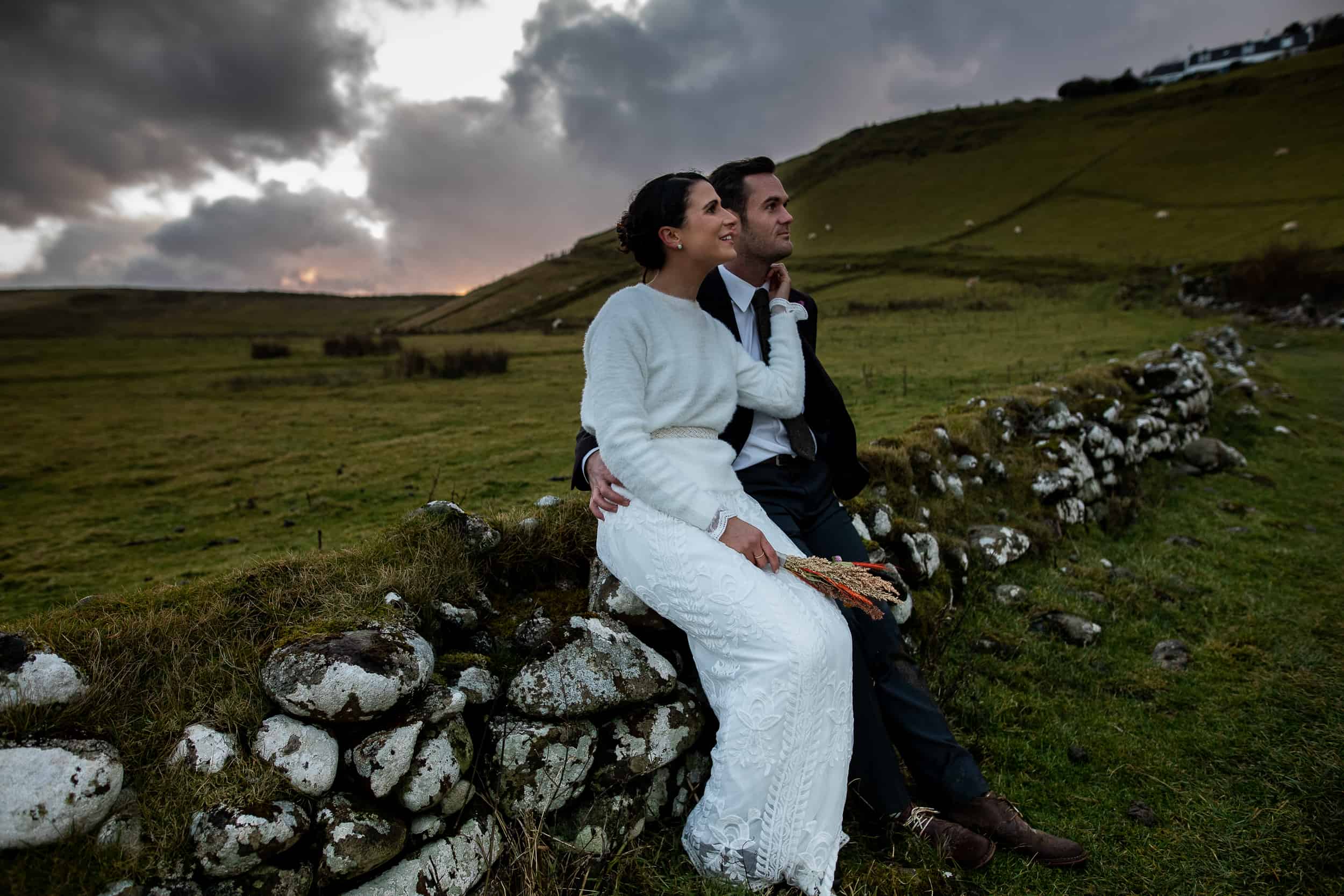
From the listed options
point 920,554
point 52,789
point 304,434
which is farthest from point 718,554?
point 304,434

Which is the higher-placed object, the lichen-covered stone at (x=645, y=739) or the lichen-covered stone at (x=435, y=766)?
the lichen-covered stone at (x=435, y=766)

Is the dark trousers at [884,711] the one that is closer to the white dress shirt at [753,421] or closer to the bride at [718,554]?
the white dress shirt at [753,421]

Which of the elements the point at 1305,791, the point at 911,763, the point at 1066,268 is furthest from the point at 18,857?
the point at 1066,268

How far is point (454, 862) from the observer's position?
2.39 meters

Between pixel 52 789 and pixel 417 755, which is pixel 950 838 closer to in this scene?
pixel 417 755

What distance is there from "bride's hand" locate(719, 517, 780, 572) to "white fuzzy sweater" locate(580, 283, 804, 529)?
10 cm

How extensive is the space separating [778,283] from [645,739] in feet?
8.66

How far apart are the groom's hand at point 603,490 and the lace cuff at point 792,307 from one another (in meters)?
1.40

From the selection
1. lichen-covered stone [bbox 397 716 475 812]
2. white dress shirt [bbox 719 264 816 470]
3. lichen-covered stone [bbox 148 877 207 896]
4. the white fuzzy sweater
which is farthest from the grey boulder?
white dress shirt [bbox 719 264 816 470]

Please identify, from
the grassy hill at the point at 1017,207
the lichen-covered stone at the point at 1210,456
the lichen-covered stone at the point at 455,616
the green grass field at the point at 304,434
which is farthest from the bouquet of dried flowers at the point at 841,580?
the grassy hill at the point at 1017,207

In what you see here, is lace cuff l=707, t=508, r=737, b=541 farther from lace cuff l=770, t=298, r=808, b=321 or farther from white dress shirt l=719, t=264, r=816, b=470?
lace cuff l=770, t=298, r=808, b=321

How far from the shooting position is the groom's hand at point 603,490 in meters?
3.16

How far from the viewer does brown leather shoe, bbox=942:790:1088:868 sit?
9.68ft

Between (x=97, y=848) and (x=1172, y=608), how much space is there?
254 inches
